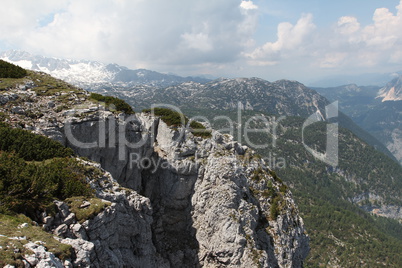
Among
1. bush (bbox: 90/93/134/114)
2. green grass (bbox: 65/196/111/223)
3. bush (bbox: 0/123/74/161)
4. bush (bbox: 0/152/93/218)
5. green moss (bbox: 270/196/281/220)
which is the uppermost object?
Result: bush (bbox: 90/93/134/114)

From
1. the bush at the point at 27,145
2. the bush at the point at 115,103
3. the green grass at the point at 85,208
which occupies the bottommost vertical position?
the green grass at the point at 85,208

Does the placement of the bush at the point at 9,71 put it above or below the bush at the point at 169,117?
above

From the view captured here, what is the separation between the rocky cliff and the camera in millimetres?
33438

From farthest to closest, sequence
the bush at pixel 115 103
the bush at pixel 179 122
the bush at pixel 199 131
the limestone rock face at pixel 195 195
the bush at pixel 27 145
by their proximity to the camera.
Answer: the bush at pixel 199 131, the bush at pixel 179 122, the bush at pixel 115 103, the limestone rock face at pixel 195 195, the bush at pixel 27 145

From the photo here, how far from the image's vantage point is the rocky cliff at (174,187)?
110 feet

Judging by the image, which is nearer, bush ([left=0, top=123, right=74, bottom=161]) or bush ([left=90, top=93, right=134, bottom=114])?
bush ([left=0, top=123, right=74, bottom=161])

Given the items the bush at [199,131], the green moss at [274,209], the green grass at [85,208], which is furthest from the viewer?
the bush at [199,131]

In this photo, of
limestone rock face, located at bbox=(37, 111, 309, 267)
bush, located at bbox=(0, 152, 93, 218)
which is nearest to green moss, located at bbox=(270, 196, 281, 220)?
limestone rock face, located at bbox=(37, 111, 309, 267)

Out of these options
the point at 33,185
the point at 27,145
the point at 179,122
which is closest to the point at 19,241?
the point at 33,185

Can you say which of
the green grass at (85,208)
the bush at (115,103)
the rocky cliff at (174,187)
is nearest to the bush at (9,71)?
the rocky cliff at (174,187)

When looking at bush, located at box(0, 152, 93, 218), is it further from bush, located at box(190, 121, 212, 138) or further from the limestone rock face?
bush, located at box(190, 121, 212, 138)

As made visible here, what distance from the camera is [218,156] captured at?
45.8 m

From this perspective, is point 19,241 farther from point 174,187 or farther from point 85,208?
point 174,187

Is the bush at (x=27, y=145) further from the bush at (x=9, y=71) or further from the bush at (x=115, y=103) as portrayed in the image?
the bush at (x=9, y=71)
